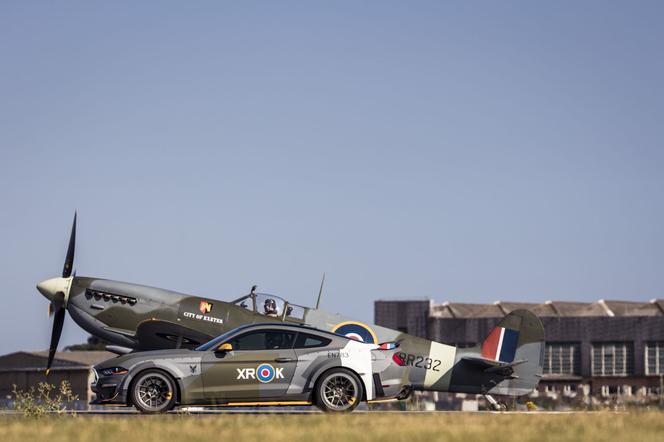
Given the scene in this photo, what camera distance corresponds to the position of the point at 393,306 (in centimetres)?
11131

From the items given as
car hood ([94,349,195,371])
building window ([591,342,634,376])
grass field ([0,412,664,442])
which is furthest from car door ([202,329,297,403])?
building window ([591,342,634,376])

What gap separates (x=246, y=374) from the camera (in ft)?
58.4

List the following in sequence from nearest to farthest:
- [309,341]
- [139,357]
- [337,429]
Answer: [337,429] < [139,357] < [309,341]

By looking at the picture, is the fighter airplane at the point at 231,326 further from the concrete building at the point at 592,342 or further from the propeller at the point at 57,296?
the concrete building at the point at 592,342

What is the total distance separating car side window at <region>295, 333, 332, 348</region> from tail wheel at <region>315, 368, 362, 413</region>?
0.51 m

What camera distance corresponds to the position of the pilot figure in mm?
23719

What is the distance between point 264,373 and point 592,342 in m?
92.0

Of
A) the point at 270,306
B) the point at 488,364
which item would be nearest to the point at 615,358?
the point at 488,364

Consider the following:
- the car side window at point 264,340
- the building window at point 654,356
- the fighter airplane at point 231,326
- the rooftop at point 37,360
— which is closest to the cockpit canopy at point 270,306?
the fighter airplane at point 231,326

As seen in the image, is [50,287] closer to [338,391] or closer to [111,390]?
[111,390]

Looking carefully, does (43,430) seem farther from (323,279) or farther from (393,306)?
(393,306)

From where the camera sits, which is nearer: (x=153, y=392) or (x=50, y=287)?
(x=153, y=392)

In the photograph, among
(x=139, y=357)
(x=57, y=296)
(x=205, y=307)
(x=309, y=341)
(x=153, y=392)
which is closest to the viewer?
(x=153, y=392)

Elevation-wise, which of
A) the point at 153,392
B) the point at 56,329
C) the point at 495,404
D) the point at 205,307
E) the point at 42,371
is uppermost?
the point at 205,307
